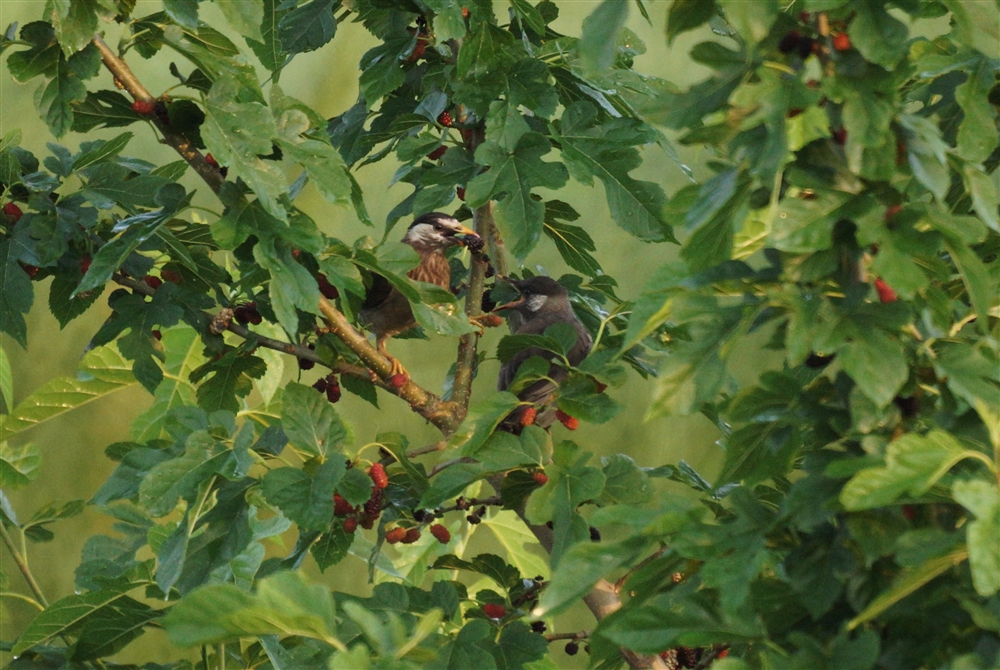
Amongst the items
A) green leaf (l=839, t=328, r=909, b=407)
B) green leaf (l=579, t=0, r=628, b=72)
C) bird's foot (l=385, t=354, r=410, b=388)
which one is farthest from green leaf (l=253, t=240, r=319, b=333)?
green leaf (l=839, t=328, r=909, b=407)

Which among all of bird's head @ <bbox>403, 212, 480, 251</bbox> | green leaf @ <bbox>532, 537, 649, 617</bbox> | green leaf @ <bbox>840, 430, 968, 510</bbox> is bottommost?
bird's head @ <bbox>403, 212, 480, 251</bbox>

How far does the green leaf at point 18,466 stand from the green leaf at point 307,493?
2.43 feet

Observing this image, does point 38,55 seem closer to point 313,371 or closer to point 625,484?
point 625,484

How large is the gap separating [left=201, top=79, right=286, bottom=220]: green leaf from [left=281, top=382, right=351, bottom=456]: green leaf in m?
0.15

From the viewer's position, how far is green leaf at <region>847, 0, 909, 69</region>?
505 millimetres

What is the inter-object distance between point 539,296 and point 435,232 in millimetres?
355

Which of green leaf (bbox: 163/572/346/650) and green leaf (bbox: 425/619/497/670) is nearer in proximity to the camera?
green leaf (bbox: 163/572/346/650)

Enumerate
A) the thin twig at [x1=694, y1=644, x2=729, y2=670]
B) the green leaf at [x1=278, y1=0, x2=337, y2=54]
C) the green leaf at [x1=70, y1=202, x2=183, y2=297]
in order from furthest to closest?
the green leaf at [x1=278, y1=0, x2=337, y2=54] < the green leaf at [x1=70, y1=202, x2=183, y2=297] < the thin twig at [x1=694, y1=644, x2=729, y2=670]

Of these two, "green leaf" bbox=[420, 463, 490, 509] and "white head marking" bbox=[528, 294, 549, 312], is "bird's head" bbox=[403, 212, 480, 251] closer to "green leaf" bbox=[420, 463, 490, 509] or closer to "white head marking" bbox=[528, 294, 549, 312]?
"white head marking" bbox=[528, 294, 549, 312]

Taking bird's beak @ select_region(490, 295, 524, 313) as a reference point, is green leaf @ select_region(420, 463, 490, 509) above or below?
above

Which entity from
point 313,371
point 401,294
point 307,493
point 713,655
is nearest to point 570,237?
point 401,294

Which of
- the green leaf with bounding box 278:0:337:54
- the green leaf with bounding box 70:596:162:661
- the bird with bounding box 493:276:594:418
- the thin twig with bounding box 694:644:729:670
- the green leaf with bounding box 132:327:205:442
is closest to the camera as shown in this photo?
the thin twig with bounding box 694:644:729:670

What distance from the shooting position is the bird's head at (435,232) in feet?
5.06

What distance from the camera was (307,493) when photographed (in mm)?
846
